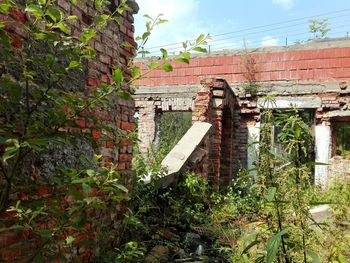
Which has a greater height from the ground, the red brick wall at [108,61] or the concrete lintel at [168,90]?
the concrete lintel at [168,90]

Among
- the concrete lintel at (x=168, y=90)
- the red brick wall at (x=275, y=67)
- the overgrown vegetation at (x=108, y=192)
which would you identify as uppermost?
the red brick wall at (x=275, y=67)

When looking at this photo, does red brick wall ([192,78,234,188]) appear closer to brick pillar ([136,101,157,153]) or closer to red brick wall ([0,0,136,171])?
brick pillar ([136,101,157,153])

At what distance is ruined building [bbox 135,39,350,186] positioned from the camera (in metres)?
8.78

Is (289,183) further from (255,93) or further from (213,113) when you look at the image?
(255,93)

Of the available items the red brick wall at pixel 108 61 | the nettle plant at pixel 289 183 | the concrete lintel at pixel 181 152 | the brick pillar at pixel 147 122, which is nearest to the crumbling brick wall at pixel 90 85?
the red brick wall at pixel 108 61

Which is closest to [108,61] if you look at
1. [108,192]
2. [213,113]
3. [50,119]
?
[108,192]

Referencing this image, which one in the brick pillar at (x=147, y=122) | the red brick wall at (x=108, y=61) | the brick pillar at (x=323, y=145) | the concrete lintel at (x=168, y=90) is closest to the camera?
the red brick wall at (x=108, y=61)

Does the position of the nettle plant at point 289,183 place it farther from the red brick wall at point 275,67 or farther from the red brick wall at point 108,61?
the red brick wall at point 275,67

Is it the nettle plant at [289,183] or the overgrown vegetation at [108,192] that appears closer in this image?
the overgrown vegetation at [108,192]

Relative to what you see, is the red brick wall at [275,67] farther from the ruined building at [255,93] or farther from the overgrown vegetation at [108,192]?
the overgrown vegetation at [108,192]

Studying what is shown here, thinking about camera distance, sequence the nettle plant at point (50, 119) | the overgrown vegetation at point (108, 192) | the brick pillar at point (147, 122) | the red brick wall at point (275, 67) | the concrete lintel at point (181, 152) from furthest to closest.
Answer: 1. the brick pillar at point (147, 122)
2. the red brick wall at point (275, 67)
3. the concrete lintel at point (181, 152)
4. the overgrown vegetation at point (108, 192)
5. the nettle plant at point (50, 119)

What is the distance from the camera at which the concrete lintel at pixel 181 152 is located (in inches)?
193

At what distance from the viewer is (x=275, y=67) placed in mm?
9750

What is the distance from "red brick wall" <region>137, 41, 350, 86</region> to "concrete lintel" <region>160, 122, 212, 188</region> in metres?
4.01
